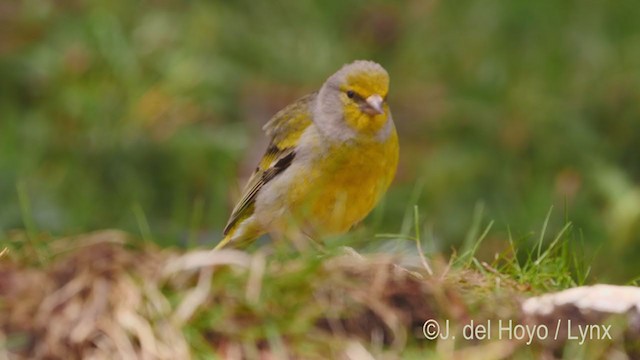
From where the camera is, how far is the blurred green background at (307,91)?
945 cm

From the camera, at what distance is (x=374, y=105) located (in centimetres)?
694

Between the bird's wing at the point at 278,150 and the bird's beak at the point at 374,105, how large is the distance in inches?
17.2

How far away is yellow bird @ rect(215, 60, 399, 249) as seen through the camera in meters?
6.84

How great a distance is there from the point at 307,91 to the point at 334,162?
3.77 metres

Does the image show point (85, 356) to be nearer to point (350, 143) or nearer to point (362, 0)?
point (350, 143)

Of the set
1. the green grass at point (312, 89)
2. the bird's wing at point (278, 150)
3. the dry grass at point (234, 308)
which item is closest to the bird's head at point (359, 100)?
the bird's wing at point (278, 150)

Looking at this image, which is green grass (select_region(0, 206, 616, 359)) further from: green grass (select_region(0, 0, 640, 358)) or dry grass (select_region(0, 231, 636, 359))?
green grass (select_region(0, 0, 640, 358))

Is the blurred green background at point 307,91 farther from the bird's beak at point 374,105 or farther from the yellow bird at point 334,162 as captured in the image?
the bird's beak at point 374,105

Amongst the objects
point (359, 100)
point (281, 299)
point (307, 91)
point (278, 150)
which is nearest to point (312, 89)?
point (307, 91)

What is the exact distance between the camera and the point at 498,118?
412 inches

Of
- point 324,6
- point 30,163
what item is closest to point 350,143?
point 30,163

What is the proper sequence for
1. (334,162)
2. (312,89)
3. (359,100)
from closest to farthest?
(334,162), (359,100), (312,89)

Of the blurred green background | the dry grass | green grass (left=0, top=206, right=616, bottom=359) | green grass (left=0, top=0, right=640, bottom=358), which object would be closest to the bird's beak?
green grass (left=0, top=0, right=640, bottom=358)

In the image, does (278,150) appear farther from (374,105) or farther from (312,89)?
(312,89)
